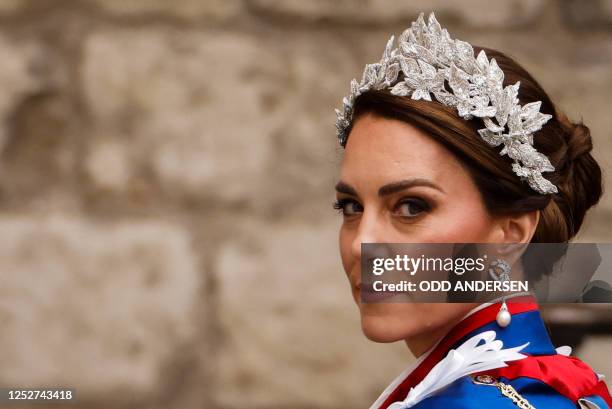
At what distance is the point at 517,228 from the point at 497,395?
24cm

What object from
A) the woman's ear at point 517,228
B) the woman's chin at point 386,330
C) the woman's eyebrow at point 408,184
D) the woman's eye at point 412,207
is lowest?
the woman's chin at point 386,330

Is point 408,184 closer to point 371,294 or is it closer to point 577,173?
point 371,294

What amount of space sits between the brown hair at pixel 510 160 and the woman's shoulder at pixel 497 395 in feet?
0.68

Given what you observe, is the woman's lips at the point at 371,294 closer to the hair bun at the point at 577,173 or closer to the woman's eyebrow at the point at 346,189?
the woman's eyebrow at the point at 346,189

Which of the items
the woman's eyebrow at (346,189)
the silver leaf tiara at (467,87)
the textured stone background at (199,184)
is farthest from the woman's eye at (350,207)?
the textured stone background at (199,184)

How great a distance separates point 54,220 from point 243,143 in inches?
15.8

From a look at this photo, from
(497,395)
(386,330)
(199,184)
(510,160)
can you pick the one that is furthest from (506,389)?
(199,184)

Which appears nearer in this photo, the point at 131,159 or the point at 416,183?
the point at 416,183

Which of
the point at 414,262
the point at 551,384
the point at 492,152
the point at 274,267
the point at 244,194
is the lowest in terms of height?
the point at 551,384

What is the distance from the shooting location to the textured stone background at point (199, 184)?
1.87 meters

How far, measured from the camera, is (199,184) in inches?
74.4

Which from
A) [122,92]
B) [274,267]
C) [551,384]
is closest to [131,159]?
[122,92]

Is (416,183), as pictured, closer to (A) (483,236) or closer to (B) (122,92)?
(A) (483,236)

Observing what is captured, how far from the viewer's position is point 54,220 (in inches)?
74.5
